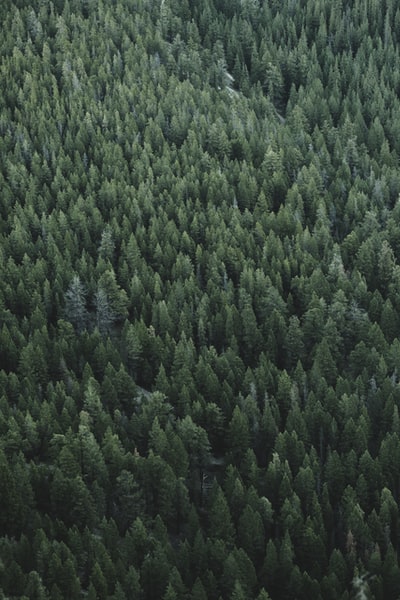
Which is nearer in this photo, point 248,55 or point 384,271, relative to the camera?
point 384,271

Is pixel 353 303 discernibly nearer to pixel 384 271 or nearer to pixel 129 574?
pixel 384 271

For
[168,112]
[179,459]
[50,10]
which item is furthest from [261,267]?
[50,10]

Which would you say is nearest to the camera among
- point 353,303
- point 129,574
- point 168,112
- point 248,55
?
point 129,574

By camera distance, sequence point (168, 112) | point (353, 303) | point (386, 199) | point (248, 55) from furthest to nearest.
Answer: point (248, 55), point (168, 112), point (386, 199), point (353, 303)

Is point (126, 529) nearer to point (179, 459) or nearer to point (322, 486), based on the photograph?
point (179, 459)

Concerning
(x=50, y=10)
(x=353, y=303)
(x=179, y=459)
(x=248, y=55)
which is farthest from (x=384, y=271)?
(x=50, y=10)

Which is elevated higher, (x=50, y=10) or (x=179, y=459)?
(x=50, y=10)
